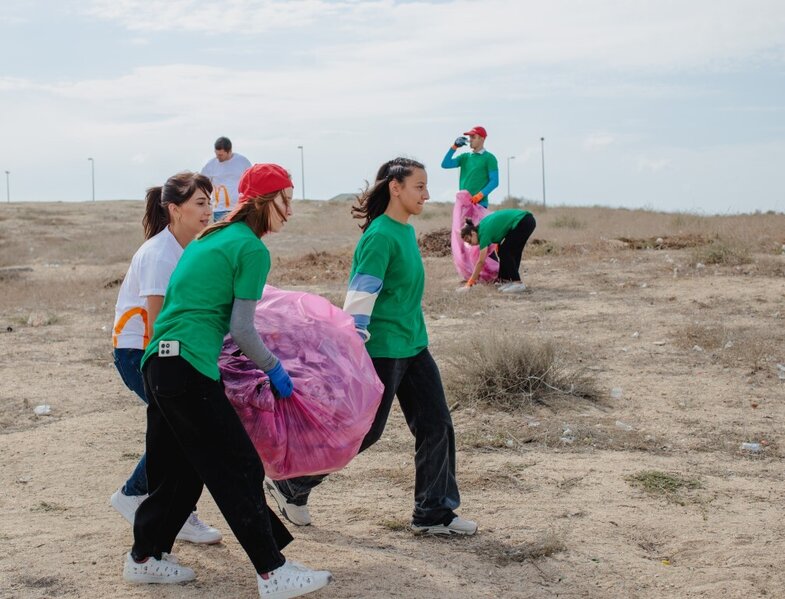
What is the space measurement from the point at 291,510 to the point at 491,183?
771 cm

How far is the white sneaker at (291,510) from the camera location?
4.69 metres

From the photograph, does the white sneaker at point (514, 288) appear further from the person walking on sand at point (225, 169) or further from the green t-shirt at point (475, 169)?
Answer: the person walking on sand at point (225, 169)

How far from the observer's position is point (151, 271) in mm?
3975

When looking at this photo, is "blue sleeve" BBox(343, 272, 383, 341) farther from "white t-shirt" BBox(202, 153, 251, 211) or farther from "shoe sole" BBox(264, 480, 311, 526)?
"white t-shirt" BBox(202, 153, 251, 211)

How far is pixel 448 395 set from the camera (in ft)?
23.9

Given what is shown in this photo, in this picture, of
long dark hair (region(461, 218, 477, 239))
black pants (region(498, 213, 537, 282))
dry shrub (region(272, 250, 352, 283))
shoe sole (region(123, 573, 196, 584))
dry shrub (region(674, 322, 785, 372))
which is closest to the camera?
shoe sole (region(123, 573, 196, 584))

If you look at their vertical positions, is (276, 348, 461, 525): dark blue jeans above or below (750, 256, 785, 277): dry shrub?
below

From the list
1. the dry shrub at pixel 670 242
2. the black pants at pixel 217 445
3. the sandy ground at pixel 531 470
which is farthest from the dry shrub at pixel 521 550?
the dry shrub at pixel 670 242

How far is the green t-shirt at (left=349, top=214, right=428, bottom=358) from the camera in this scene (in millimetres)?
4305

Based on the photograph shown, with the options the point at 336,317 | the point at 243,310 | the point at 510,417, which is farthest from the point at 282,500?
the point at 510,417

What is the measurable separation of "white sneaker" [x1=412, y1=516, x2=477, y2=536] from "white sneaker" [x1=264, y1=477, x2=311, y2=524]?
51cm

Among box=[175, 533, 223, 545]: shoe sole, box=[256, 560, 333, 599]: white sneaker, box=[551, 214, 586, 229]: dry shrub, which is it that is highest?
box=[551, 214, 586, 229]: dry shrub

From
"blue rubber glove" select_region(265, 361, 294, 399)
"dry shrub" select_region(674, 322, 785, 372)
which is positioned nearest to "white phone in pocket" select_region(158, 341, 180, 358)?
"blue rubber glove" select_region(265, 361, 294, 399)

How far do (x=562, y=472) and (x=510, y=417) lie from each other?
1.23 meters
